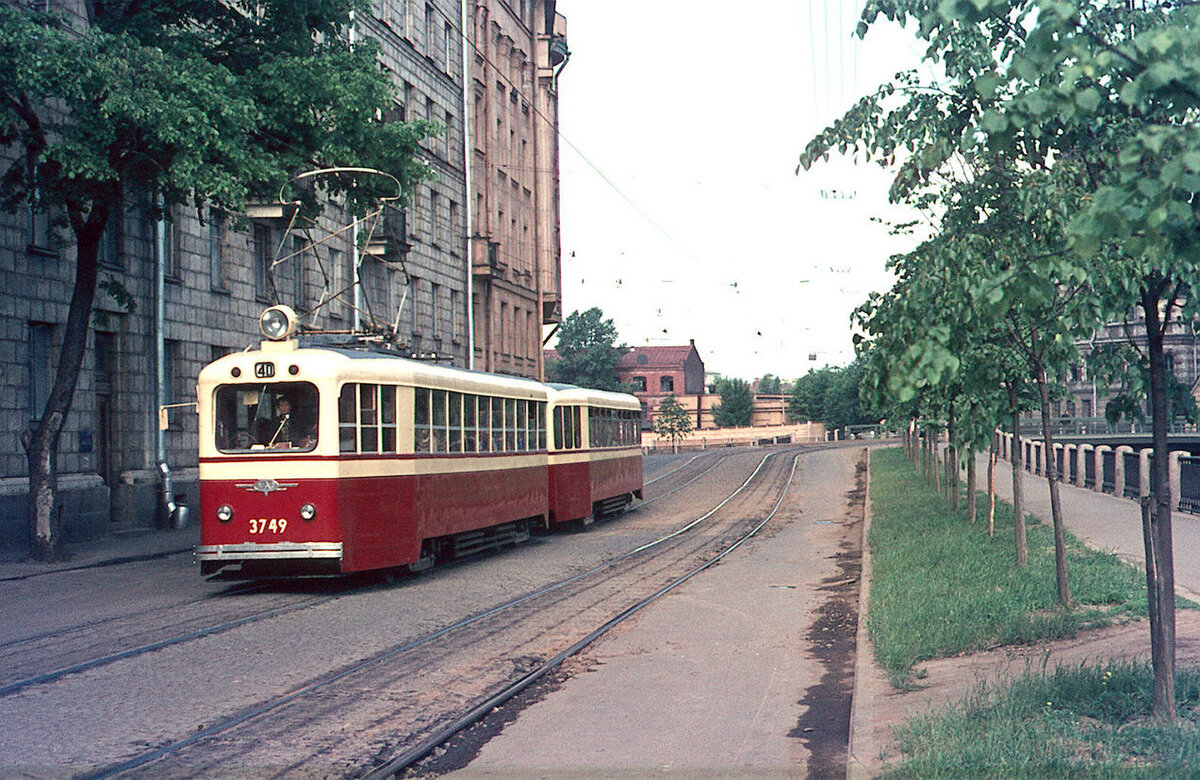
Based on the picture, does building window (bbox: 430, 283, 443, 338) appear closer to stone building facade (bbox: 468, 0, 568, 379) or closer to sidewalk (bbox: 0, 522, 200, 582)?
stone building facade (bbox: 468, 0, 568, 379)

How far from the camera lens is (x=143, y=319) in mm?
25844

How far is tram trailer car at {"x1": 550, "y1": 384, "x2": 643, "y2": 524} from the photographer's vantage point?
24.0m

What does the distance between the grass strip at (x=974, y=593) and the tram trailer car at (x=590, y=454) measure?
6.35 metres

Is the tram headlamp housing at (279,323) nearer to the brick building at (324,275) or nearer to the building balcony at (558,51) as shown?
the brick building at (324,275)

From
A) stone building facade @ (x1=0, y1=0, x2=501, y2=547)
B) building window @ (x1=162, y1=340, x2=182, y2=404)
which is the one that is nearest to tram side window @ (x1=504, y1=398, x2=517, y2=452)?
stone building facade @ (x1=0, y1=0, x2=501, y2=547)

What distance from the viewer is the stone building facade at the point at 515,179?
1921 inches

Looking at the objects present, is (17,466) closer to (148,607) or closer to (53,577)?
(53,577)

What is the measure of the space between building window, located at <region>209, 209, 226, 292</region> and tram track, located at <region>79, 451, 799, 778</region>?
41.9 ft

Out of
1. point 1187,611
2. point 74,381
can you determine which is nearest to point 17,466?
point 74,381

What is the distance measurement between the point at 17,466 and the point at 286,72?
8.00 m

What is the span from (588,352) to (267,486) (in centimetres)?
10870

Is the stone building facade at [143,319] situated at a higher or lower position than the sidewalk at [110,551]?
higher

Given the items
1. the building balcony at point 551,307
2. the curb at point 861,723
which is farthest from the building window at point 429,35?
the curb at point 861,723

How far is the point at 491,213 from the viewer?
4928 cm
